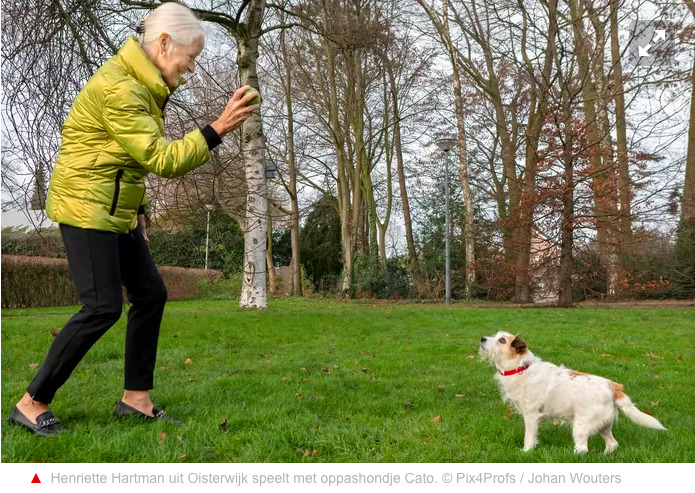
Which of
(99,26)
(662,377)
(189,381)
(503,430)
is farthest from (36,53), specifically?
(662,377)

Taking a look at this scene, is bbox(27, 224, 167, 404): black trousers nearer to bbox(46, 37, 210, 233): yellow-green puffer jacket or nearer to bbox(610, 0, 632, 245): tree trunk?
bbox(46, 37, 210, 233): yellow-green puffer jacket

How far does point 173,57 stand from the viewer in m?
3.27

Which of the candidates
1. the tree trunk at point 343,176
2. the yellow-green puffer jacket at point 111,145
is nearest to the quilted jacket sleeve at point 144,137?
the yellow-green puffer jacket at point 111,145

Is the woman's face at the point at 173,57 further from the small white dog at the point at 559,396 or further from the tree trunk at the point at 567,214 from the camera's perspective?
the tree trunk at the point at 567,214

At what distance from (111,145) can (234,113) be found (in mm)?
713

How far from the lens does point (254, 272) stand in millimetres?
13297

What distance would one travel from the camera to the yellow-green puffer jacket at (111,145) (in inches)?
118

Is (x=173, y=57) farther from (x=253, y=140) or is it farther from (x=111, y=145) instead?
(x=253, y=140)

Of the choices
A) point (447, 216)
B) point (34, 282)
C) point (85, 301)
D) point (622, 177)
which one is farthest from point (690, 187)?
point (34, 282)

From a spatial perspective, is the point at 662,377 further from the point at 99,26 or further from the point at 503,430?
the point at 99,26

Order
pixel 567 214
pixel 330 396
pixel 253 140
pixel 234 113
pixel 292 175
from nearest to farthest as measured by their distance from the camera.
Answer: pixel 234 113 < pixel 330 396 < pixel 253 140 < pixel 567 214 < pixel 292 175

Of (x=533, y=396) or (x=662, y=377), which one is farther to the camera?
(x=662, y=377)

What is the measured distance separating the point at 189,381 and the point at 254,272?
27.1ft
